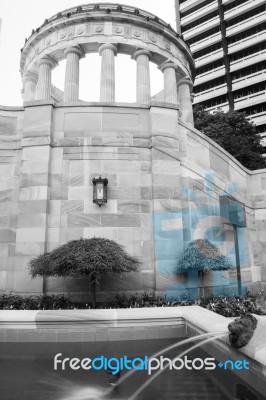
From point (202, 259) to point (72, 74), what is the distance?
711 inches

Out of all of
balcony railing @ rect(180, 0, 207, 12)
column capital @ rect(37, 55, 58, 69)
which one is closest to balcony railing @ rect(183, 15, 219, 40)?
balcony railing @ rect(180, 0, 207, 12)

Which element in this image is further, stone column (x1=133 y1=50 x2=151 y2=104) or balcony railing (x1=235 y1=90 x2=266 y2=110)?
balcony railing (x1=235 y1=90 x2=266 y2=110)

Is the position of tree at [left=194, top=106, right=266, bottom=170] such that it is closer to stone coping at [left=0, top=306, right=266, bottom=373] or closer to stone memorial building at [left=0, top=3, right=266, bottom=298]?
stone memorial building at [left=0, top=3, right=266, bottom=298]

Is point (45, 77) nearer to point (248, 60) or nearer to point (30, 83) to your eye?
point (30, 83)

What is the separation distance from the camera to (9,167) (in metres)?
13.8

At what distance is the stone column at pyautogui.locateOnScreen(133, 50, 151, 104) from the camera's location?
24062 millimetres

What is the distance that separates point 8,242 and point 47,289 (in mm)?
2488

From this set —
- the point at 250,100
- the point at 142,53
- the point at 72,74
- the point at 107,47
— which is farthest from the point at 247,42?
the point at 72,74

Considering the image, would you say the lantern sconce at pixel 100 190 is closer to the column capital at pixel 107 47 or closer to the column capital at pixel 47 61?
the column capital at pixel 107 47

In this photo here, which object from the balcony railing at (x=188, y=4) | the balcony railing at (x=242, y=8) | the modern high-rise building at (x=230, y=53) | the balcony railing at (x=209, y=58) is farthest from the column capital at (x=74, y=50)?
the balcony railing at (x=188, y=4)

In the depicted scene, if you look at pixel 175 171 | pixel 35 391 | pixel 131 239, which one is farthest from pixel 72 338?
pixel 175 171

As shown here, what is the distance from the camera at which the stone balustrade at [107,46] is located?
25.0 m

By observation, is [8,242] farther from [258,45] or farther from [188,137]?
[258,45]

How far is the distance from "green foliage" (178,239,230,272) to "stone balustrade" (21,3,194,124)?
14660 millimetres
